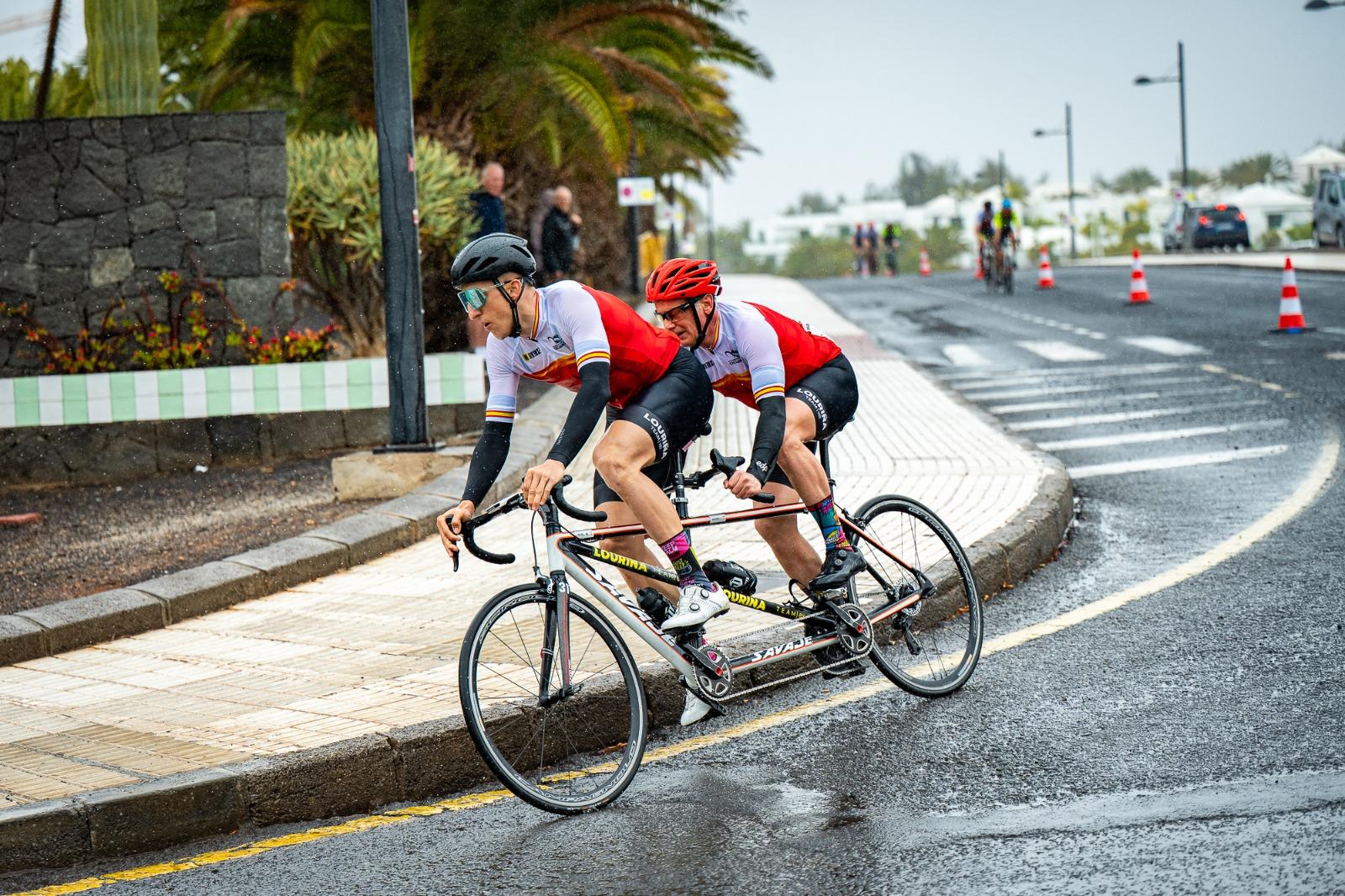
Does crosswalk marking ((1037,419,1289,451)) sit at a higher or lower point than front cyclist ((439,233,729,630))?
lower

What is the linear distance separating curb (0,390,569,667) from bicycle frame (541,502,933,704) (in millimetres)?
2571

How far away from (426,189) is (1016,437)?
5670mm

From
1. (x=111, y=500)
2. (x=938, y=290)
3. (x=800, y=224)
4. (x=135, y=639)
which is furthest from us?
(x=800, y=224)

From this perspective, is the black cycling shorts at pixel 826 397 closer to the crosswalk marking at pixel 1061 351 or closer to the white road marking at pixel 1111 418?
the white road marking at pixel 1111 418

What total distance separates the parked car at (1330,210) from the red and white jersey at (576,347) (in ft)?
130

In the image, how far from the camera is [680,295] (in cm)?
530

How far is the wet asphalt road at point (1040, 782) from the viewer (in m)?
4.03

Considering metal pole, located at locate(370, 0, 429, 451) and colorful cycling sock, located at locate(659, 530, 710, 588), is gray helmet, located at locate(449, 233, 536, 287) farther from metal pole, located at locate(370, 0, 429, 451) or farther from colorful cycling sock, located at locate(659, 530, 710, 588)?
metal pole, located at locate(370, 0, 429, 451)

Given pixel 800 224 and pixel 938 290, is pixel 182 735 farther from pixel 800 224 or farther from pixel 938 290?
pixel 800 224

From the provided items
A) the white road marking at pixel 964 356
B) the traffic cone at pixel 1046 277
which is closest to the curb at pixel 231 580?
the white road marking at pixel 964 356

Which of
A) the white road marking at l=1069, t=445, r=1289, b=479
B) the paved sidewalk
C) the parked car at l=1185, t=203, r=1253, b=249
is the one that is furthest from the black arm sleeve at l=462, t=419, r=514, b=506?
the parked car at l=1185, t=203, r=1253, b=249

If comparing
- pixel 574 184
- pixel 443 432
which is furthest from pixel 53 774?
pixel 574 184

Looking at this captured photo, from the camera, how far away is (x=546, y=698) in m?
4.93

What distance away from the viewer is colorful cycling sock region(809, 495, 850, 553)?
224 inches
